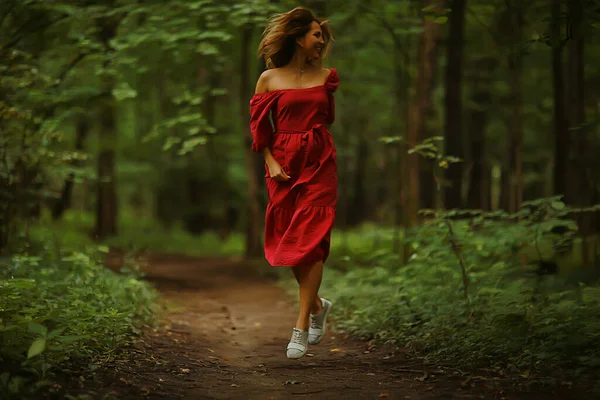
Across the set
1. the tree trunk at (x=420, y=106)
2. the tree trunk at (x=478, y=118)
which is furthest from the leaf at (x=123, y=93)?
the tree trunk at (x=478, y=118)

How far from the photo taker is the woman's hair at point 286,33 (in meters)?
4.89

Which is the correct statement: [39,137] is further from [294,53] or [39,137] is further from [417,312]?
[417,312]

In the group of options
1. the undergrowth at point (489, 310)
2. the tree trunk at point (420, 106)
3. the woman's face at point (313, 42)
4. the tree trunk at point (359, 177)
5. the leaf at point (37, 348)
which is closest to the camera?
the leaf at point (37, 348)

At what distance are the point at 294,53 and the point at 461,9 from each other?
21.7ft

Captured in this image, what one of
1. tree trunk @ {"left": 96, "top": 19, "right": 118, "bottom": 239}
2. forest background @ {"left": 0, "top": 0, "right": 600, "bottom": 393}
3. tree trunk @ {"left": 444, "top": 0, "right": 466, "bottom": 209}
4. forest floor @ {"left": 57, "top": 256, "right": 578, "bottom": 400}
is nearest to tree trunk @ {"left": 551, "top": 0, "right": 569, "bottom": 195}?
forest background @ {"left": 0, "top": 0, "right": 600, "bottom": 393}

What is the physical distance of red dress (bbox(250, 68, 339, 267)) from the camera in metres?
4.82

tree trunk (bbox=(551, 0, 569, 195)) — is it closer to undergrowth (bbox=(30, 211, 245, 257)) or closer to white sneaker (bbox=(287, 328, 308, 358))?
white sneaker (bbox=(287, 328, 308, 358))

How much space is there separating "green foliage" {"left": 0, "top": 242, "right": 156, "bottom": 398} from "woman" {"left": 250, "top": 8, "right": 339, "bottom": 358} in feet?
4.48

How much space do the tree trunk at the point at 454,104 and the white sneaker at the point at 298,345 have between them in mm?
6393

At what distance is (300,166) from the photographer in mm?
4898

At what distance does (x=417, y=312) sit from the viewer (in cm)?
586

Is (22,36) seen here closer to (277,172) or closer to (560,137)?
(277,172)

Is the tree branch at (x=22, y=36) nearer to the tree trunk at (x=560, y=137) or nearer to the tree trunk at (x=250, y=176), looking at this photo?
the tree trunk at (x=250, y=176)

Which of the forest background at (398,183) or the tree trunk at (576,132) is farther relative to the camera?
the tree trunk at (576,132)
